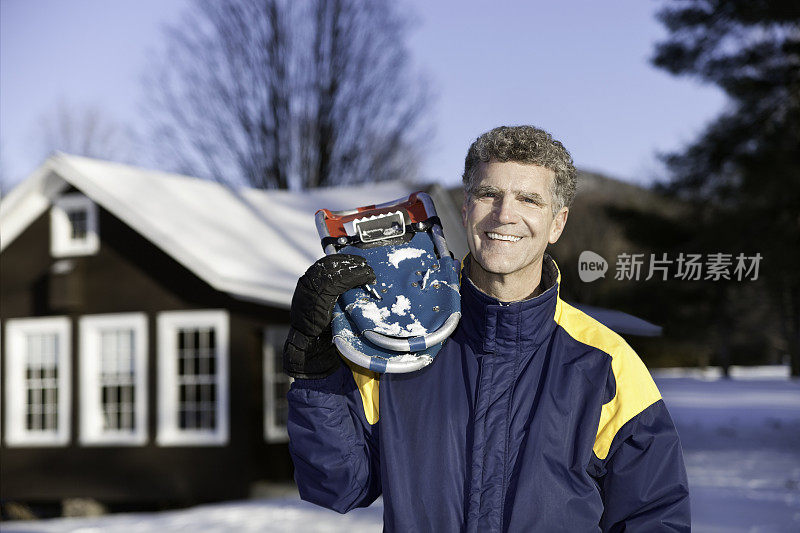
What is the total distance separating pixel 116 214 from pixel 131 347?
189cm

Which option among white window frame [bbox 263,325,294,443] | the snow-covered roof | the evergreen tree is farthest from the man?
the evergreen tree

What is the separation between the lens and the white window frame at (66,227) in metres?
12.6

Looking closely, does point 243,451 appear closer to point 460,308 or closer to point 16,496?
point 16,496

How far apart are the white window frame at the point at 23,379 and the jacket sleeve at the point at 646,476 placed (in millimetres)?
11405

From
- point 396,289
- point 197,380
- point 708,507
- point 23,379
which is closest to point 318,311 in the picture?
point 396,289

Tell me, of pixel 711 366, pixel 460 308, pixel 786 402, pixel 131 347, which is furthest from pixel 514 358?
pixel 711 366

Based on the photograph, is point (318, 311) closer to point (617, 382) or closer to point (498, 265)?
point (498, 265)

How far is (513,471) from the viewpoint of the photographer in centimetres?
217

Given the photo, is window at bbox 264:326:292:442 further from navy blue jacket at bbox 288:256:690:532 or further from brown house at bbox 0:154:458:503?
navy blue jacket at bbox 288:256:690:532

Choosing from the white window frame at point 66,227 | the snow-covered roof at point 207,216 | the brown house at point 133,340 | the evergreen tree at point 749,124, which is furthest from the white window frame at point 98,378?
the evergreen tree at point 749,124

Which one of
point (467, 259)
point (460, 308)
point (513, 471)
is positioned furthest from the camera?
point (467, 259)

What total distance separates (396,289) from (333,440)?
1.40 ft

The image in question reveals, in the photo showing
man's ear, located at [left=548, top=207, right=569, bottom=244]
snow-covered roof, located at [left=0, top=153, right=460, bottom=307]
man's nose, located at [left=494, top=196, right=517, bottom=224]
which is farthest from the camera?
snow-covered roof, located at [left=0, top=153, right=460, bottom=307]

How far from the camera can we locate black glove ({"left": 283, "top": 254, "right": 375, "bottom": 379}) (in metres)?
2.21
